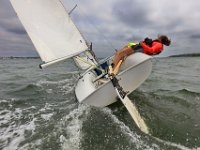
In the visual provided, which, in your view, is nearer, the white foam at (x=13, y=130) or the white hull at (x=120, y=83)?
the white foam at (x=13, y=130)

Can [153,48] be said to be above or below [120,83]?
above

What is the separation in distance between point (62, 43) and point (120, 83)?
3.06 metres

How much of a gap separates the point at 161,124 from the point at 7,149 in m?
3.98

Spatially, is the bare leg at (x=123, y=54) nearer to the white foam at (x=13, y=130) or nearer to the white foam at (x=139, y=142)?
the white foam at (x=139, y=142)

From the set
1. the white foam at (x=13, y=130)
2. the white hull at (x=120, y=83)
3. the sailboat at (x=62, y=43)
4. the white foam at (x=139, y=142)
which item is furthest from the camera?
the sailboat at (x=62, y=43)

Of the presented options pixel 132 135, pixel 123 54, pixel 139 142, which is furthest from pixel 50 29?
pixel 139 142

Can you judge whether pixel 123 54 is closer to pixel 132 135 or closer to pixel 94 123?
pixel 94 123

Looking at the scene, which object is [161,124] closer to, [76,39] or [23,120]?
[23,120]

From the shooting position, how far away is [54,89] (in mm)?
12227

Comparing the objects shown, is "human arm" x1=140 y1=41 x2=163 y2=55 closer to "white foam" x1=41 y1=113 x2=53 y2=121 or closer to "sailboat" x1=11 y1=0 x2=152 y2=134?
"sailboat" x1=11 y1=0 x2=152 y2=134

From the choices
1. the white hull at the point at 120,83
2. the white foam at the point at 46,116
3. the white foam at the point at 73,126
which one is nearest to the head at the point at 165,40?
the white hull at the point at 120,83

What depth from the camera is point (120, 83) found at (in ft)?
25.8

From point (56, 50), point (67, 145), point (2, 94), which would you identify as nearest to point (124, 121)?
point (67, 145)

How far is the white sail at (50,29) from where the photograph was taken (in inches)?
363
